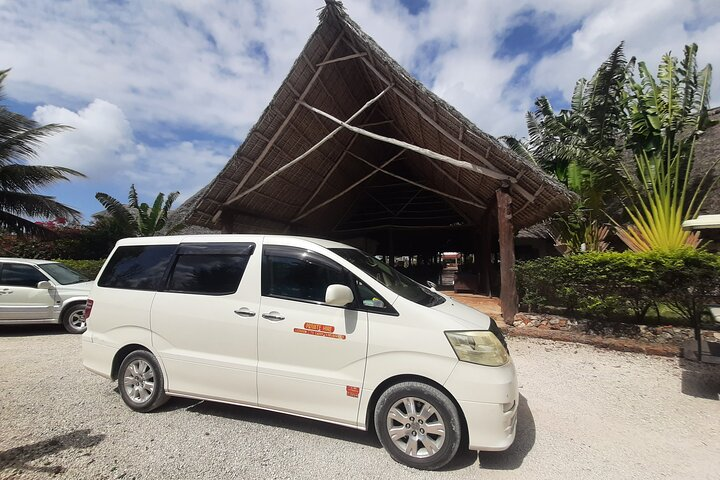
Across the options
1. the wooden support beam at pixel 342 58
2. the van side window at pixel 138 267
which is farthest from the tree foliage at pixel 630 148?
the van side window at pixel 138 267

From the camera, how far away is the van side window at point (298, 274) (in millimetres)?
3443

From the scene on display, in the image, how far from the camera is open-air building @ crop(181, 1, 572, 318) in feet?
24.9

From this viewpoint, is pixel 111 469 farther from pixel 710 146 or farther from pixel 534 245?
pixel 534 245

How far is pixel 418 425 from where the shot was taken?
2.98 m

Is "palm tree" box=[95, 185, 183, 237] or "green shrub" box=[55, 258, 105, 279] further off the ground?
"palm tree" box=[95, 185, 183, 237]

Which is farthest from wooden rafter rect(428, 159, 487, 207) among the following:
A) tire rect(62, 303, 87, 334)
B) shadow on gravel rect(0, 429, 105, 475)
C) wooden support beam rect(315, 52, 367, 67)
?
shadow on gravel rect(0, 429, 105, 475)

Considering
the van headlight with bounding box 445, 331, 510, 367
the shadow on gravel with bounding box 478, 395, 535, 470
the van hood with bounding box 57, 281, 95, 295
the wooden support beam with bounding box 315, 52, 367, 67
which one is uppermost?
the wooden support beam with bounding box 315, 52, 367, 67

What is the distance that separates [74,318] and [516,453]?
29.9ft

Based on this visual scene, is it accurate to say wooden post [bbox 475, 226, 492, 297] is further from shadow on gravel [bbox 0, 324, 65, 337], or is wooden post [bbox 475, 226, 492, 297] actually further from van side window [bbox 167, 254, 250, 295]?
shadow on gravel [bbox 0, 324, 65, 337]

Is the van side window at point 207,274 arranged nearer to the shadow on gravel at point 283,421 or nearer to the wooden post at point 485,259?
the shadow on gravel at point 283,421

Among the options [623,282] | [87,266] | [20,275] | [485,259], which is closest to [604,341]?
[623,282]

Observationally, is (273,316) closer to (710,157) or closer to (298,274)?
(298,274)

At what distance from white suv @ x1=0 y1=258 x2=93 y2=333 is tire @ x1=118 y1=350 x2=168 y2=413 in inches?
212

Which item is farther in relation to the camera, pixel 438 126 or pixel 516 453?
pixel 438 126
